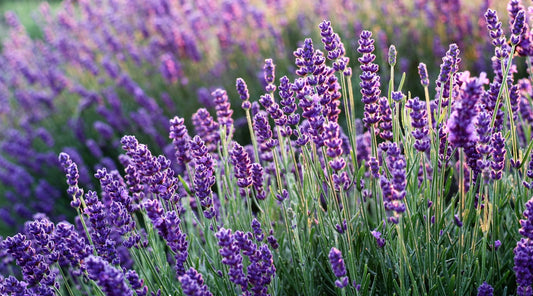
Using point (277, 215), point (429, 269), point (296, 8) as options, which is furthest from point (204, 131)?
point (296, 8)

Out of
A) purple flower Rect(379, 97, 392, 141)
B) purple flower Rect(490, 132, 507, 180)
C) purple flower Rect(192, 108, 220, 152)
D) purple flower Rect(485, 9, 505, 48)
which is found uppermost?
purple flower Rect(192, 108, 220, 152)

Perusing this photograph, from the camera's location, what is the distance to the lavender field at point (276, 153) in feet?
6.23

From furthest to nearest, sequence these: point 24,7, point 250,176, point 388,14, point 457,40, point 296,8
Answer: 1. point 24,7
2. point 296,8
3. point 388,14
4. point 457,40
5. point 250,176

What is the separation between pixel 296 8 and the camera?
739cm

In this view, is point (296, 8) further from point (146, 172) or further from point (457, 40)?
point (146, 172)

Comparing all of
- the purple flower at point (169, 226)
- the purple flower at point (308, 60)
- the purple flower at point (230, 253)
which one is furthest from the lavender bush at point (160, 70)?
the purple flower at point (230, 253)

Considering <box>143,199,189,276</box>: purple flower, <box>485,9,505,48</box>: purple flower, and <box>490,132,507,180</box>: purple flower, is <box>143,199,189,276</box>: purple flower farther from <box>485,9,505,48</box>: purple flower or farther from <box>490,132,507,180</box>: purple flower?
<box>485,9,505,48</box>: purple flower

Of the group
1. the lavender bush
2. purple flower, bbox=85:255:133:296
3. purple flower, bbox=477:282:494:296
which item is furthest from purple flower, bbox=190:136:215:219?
the lavender bush

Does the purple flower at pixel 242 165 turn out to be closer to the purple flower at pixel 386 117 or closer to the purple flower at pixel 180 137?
the purple flower at pixel 180 137

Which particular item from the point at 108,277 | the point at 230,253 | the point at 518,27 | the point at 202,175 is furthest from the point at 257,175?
Result: the point at 518,27

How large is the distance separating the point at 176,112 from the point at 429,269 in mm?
4238

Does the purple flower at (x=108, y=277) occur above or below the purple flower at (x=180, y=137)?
below

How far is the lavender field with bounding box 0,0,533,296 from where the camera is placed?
74.7 inches

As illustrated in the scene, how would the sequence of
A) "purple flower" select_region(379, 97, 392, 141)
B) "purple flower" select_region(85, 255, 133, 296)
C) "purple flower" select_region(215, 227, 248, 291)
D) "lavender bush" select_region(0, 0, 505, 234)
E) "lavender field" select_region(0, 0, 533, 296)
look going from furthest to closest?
"lavender bush" select_region(0, 0, 505, 234), "purple flower" select_region(379, 97, 392, 141), "lavender field" select_region(0, 0, 533, 296), "purple flower" select_region(215, 227, 248, 291), "purple flower" select_region(85, 255, 133, 296)
